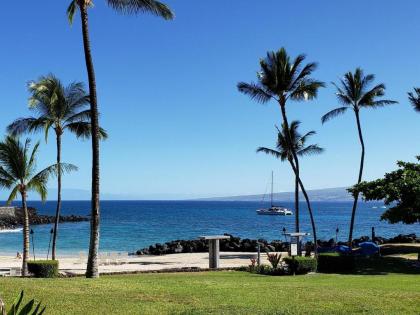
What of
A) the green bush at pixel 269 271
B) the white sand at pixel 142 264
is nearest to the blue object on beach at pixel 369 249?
the white sand at pixel 142 264

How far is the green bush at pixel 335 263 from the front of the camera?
875 inches

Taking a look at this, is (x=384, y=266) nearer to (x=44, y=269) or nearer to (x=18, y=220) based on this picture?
(x=44, y=269)

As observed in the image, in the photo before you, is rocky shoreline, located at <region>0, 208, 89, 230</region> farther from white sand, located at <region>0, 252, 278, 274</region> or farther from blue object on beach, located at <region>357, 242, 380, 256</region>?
blue object on beach, located at <region>357, 242, 380, 256</region>

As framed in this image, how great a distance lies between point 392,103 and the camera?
1452 inches

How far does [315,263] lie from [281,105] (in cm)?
1236

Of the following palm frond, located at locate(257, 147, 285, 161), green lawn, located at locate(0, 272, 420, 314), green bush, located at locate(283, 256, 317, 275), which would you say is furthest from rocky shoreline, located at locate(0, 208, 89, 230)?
green lawn, located at locate(0, 272, 420, 314)

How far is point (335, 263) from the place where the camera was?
22.2 metres

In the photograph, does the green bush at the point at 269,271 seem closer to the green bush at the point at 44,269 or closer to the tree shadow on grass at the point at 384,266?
the tree shadow on grass at the point at 384,266

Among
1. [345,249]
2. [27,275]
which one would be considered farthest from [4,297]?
[345,249]

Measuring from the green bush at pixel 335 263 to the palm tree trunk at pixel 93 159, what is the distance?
9.94 meters

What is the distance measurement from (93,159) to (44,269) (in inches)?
252

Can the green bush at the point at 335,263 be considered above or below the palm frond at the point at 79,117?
below

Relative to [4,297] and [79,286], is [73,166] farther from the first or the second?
[4,297]

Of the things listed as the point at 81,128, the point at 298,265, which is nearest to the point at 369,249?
the point at 298,265
